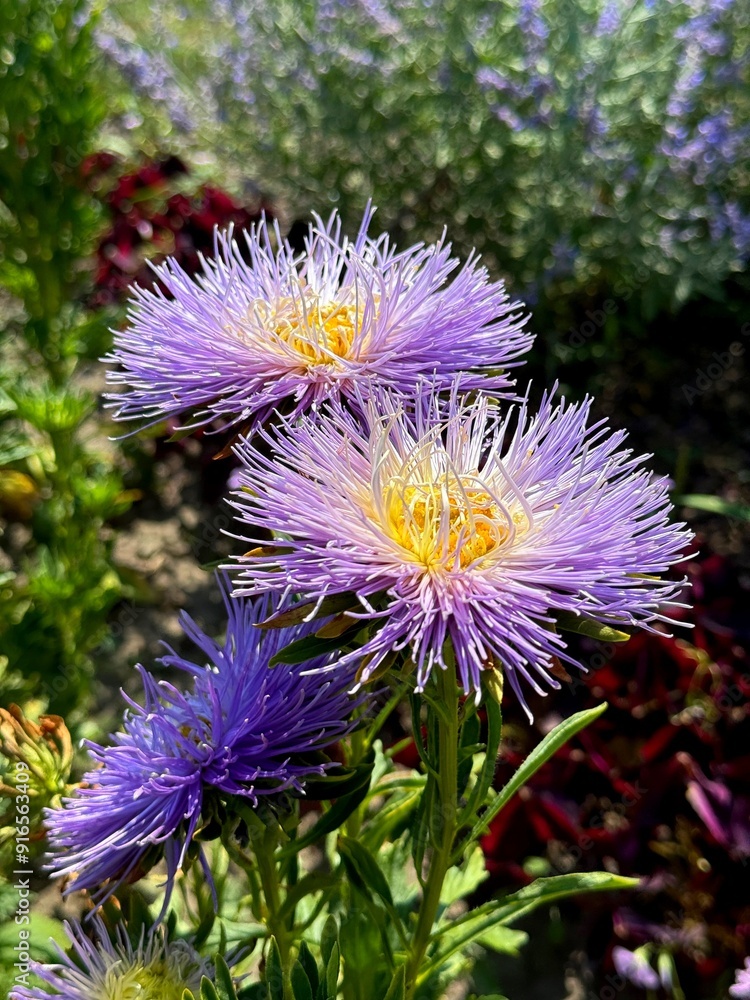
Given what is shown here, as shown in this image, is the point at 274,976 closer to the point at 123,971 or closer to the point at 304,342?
the point at 123,971

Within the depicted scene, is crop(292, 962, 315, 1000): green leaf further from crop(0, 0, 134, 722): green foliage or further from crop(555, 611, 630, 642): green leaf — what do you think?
crop(0, 0, 134, 722): green foliage

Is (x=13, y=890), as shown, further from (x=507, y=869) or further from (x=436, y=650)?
(x=507, y=869)

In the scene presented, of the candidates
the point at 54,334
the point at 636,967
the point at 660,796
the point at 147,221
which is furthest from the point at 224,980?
the point at 147,221

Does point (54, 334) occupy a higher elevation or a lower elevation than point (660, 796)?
higher

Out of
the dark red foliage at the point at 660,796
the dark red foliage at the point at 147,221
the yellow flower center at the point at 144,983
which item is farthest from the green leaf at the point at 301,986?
the dark red foliage at the point at 147,221

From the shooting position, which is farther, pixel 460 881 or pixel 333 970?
pixel 460 881

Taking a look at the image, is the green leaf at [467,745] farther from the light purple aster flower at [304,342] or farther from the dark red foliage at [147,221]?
the dark red foliage at [147,221]
